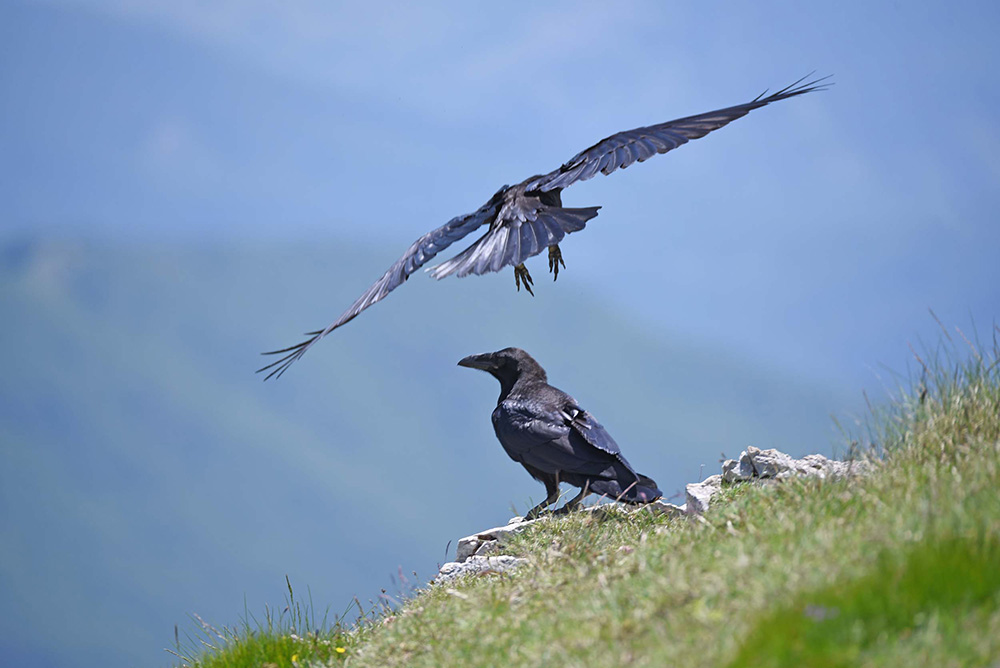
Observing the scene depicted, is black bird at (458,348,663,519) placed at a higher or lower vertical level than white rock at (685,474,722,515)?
higher

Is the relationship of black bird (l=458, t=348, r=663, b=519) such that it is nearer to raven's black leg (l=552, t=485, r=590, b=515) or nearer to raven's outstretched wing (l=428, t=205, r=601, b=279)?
raven's black leg (l=552, t=485, r=590, b=515)

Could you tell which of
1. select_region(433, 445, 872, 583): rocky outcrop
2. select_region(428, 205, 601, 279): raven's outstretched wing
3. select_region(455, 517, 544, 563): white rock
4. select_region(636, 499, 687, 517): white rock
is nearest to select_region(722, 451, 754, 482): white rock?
select_region(433, 445, 872, 583): rocky outcrop

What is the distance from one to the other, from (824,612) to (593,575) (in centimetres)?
156

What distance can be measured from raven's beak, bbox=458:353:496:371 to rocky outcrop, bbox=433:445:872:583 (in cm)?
118

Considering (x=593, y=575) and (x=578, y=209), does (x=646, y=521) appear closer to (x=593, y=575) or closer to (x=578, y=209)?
(x=593, y=575)

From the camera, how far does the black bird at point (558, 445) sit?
5.78 meters

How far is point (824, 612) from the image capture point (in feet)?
8.71

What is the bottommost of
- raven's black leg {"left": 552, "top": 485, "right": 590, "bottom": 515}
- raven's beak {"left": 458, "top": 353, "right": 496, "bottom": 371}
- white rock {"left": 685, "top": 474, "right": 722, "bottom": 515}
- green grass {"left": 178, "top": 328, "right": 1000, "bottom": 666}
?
green grass {"left": 178, "top": 328, "right": 1000, "bottom": 666}

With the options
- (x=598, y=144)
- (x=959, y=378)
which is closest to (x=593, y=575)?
(x=959, y=378)

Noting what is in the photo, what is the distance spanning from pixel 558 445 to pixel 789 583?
287 centimetres

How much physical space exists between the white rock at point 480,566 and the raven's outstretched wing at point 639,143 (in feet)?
7.74

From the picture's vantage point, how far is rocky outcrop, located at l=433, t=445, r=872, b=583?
550 cm

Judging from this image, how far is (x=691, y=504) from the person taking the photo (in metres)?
5.67

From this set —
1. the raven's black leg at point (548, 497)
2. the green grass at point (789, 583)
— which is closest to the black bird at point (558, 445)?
the raven's black leg at point (548, 497)
